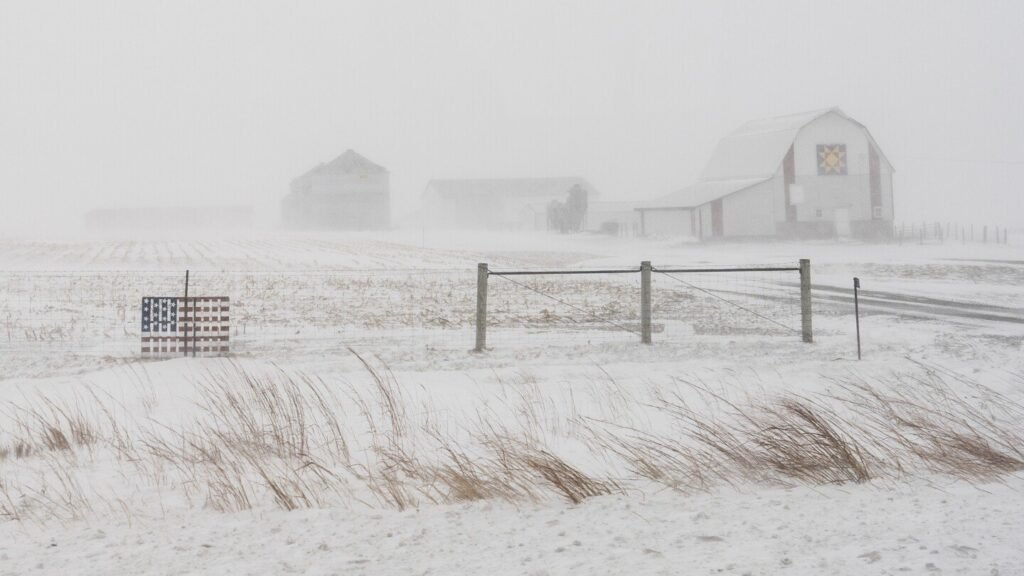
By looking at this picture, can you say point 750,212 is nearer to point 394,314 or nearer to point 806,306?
point 394,314

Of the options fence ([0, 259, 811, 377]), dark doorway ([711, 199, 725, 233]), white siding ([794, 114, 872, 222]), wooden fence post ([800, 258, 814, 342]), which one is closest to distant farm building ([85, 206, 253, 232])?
dark doorway ([711, 199, 725, 233])

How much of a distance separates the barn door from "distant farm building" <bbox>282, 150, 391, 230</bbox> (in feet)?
138

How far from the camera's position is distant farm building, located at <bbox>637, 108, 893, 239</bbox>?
177 ft

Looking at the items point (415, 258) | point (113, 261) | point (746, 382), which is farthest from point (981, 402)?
point (113, 261)

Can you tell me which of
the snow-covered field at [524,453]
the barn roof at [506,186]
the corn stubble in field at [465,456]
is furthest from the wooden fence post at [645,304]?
the barn roof at [506,186]

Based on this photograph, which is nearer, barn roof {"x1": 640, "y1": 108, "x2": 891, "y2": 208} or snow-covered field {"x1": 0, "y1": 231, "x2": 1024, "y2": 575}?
snow-covered field {"x1": 0, "y1": 231, "x2": 1024, "y2": 575}

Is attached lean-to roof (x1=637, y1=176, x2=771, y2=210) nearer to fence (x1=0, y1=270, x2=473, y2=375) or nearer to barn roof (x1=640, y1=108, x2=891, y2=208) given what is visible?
barn roof (x1=640, y1=108, x2=891, y2=208)

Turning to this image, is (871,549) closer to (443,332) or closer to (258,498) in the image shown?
(258,498)

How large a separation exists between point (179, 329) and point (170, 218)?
365ft

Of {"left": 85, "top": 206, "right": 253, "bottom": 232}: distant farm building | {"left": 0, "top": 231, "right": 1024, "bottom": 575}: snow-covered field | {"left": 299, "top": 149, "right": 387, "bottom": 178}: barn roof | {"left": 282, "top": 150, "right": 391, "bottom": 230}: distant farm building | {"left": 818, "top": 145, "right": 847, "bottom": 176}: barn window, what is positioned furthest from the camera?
{"left": 85, "top": 206, "right": 253, "bottom": 232}: distant farm building

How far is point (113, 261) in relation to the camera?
39.3 m

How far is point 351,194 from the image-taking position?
86625mm

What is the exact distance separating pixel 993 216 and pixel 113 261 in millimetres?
141161

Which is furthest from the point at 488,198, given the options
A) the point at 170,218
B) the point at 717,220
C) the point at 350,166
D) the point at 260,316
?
the point at 260,316
